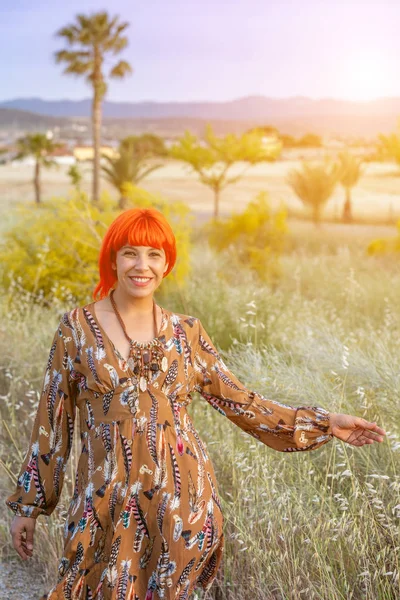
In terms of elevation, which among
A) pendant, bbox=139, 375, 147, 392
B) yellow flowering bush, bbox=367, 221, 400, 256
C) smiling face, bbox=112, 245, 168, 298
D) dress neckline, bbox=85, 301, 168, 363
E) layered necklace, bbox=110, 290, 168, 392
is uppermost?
smiling face, bbox=112, 245, 168, 298

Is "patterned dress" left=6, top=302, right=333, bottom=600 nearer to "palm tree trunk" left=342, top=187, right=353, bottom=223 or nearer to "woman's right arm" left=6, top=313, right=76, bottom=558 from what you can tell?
"woman's right arm" left=6, top=313, right=76, bottom=558

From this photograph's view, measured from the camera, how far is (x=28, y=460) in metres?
2.12

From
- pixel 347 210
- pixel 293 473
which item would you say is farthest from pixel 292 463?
pixel 347 210

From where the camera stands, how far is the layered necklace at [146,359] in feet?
6.53

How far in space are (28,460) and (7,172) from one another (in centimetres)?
6475

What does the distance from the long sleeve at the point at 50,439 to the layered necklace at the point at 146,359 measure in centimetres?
20

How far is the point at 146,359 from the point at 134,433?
19 centimetres

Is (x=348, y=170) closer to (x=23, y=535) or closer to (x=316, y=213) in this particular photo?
(x=316, y=213)

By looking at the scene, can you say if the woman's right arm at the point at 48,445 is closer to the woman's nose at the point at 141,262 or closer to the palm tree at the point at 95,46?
the woman's nose at the point at 141,262

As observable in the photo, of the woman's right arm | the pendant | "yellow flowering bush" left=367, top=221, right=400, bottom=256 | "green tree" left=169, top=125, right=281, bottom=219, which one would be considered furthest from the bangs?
"green tree" left=169, top=125, right=281, bottom=219

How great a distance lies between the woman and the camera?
6.45 ft

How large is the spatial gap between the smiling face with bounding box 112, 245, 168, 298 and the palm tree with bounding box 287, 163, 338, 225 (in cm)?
2122

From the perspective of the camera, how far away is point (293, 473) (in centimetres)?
302

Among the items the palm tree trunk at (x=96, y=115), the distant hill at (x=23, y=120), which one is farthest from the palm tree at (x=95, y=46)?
the distant hill at (x=23, y=120)
